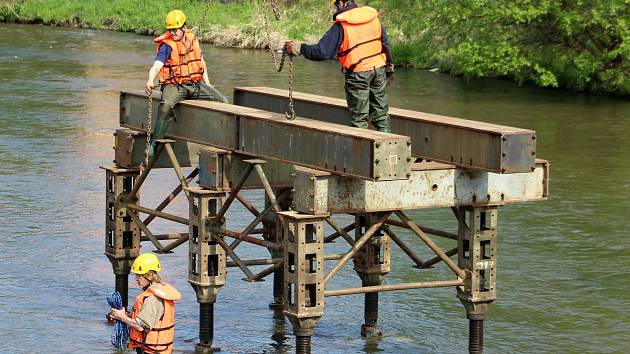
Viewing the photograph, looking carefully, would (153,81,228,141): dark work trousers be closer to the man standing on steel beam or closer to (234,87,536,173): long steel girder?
(234,87,536,173): long steel girder

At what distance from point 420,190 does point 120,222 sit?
503 centimetres

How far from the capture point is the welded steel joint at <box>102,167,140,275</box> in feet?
59.2

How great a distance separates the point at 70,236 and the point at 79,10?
49.8 meters

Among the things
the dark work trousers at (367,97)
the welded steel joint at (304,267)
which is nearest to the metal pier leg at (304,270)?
the welded steel joint at (304,267)

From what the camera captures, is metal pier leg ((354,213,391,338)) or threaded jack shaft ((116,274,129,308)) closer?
metal pier leg ((354,213,391,338))

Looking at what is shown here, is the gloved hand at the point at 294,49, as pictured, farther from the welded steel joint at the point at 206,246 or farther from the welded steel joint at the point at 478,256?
the welded steel joint at the point at 478,256

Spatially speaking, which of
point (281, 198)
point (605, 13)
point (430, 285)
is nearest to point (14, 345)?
point (281, 198)

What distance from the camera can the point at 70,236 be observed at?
2305 cm

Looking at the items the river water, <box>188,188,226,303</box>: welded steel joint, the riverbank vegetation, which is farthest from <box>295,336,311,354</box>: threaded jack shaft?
the riverbank vegetation

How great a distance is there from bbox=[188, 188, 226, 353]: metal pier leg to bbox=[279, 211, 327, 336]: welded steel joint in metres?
1.87

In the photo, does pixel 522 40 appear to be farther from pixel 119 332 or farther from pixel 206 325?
pixel 119 332

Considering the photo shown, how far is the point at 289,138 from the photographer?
14766 millimetres

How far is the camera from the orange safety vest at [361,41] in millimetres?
14891

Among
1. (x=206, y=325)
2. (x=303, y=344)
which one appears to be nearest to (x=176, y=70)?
(x=206, y=325)
